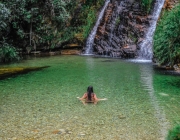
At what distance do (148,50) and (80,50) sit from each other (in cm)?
634

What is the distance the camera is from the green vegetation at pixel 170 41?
12.3 meters

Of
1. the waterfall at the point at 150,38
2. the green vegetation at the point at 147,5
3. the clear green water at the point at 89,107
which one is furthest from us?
the green vegetation at the point at 147,5

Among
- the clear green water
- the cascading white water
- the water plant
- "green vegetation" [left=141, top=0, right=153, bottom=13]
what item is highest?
"green vegetation" [left=141, top=0, right=153, bottom=13]

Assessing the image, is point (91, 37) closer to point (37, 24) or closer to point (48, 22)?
point (48, 22)

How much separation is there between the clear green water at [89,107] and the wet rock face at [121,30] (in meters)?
7.41

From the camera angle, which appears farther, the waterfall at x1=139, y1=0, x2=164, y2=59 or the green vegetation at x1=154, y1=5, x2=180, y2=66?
the waterfall at x1=139, y1=0, x2=164, y2=59

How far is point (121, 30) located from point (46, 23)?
638 centimetres

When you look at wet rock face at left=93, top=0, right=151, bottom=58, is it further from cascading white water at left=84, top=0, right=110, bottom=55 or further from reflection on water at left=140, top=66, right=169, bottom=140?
reflection on water at left=140, top=66, right=169, bottom=140

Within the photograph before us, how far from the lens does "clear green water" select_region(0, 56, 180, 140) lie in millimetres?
6020

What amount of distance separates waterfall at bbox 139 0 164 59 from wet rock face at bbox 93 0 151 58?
365 mm

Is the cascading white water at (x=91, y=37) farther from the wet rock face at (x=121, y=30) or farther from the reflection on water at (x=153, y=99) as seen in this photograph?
the reflection on water at (x=153, y=99)

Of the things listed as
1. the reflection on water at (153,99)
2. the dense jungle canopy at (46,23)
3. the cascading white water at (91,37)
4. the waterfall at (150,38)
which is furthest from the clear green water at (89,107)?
the cascading white water at (91,37)

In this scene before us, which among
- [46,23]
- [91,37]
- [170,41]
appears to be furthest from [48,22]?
[170,41]

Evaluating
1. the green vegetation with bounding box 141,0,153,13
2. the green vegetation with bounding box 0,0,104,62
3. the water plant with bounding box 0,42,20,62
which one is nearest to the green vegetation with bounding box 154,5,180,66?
the green vegetation with bounding box 141,0,153,13
